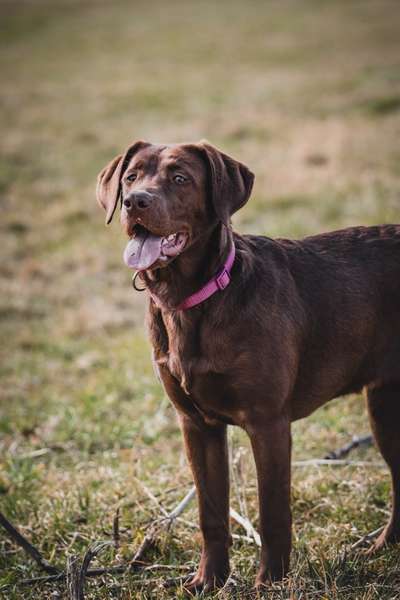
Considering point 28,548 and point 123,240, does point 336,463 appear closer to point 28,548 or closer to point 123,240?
point 28,548

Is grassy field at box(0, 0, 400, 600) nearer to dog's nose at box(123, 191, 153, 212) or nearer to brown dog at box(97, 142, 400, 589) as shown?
brown dog at box(97, 142, 400, 589)

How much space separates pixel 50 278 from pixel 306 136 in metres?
6.81

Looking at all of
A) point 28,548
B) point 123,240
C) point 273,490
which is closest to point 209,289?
point 273,490

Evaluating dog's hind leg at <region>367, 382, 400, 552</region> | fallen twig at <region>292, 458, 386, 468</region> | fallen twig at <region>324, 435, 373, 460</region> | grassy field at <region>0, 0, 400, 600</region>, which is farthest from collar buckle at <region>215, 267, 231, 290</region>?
fallen twig at <region>324, 435, 373, 460</region>

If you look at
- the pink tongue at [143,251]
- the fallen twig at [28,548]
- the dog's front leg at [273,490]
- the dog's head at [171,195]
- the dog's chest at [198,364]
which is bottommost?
the fallen twig at [28,548]

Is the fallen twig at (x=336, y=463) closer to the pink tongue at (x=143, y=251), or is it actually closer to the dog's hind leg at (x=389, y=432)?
the dog's hind leg at (x=389, y=432)

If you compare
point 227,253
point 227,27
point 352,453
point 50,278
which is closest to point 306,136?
point 50,278

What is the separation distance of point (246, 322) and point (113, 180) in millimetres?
1053

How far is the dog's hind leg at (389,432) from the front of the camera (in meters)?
4.03

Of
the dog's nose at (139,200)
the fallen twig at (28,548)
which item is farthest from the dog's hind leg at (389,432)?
the fallen twig at (28,548)

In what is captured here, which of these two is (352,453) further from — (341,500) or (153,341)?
(153,341)

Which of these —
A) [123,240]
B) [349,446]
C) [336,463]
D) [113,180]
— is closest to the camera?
[113,180]

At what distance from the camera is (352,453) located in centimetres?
521

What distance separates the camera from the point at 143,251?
339 centimetres
